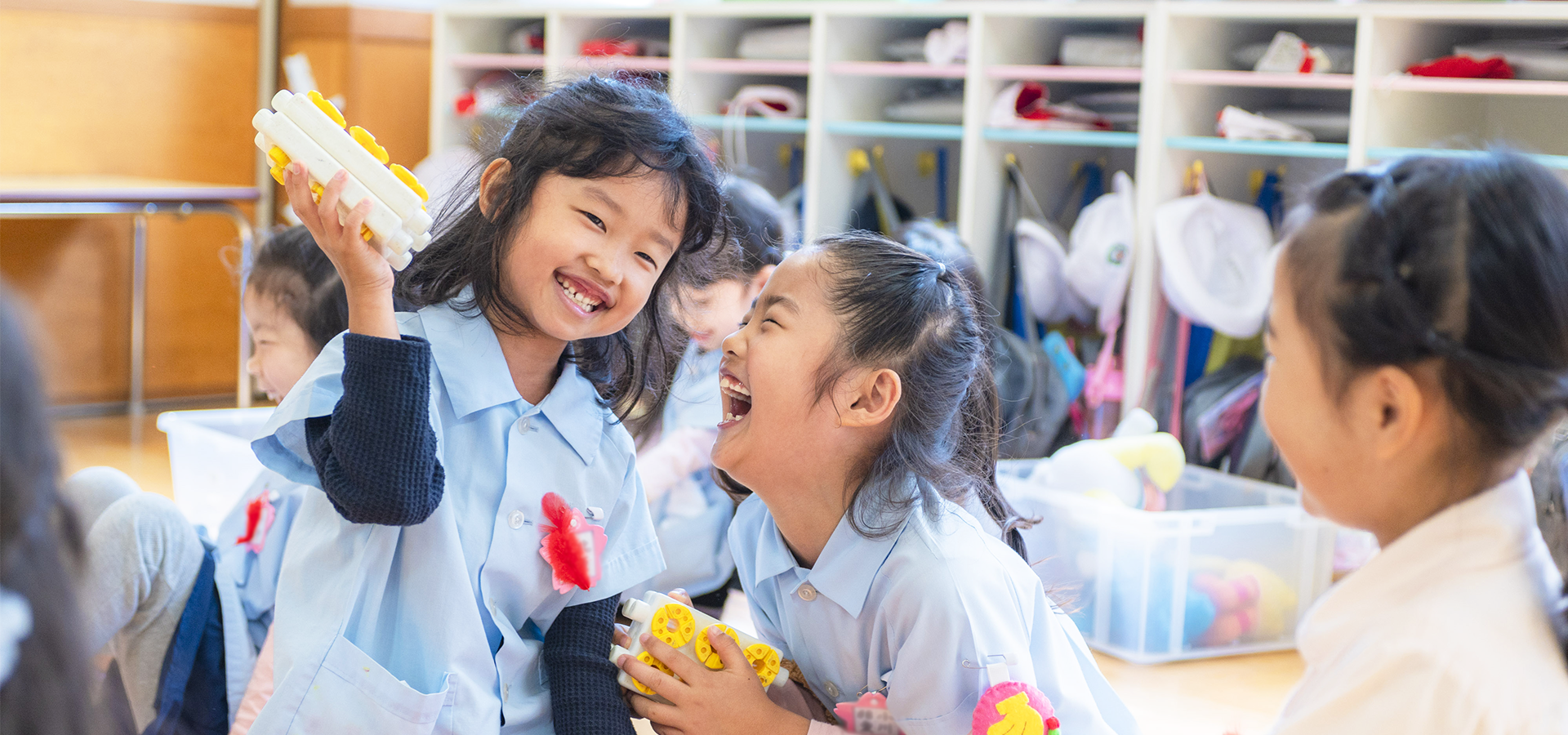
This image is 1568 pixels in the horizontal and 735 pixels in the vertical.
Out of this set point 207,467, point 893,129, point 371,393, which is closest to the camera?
point 371,393

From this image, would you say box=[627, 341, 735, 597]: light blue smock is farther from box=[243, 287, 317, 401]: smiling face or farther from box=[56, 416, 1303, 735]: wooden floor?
box=[243, 287, 317, 401]: smiling face

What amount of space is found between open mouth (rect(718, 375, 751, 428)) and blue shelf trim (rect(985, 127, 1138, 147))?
1586 millimetres

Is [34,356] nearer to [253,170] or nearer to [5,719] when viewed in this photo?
[5,719]

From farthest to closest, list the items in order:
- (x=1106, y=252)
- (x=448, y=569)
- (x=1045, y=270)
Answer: (x=1045, y=270)
(x=1106, y=252)
(x=448, y=569)

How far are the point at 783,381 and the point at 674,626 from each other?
247mm

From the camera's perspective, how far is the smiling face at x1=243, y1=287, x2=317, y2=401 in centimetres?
157

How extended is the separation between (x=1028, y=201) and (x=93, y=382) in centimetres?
267

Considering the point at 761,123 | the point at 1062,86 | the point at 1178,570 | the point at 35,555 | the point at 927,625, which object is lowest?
the point at 1178,570

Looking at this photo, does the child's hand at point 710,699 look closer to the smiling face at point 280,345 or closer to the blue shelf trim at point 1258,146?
the smiling face at point 280,345

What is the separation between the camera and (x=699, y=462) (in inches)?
82.6

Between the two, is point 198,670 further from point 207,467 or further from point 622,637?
point 207,467

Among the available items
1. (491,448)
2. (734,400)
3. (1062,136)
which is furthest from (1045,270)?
(491,448)

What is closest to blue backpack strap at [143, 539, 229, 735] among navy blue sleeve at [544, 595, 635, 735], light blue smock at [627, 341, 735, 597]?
navy blue sleeve at [544, 595, 635, 735]

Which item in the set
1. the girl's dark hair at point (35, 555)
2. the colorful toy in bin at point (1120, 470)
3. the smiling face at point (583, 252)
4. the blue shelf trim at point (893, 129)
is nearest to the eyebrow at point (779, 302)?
the smiling face at point (583, 252)
